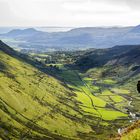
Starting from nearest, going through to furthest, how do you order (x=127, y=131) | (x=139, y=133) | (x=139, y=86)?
1. (x=139, y=133)
2. (x=127, y=131)
3. (x=139, y=86)

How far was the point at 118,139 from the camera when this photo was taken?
38812 mm

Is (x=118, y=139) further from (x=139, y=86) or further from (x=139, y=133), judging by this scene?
(x=139, y=86)

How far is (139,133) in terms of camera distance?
36531mm

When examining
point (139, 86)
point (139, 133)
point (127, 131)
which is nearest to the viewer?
point (139, 133)

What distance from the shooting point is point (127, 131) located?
4022cm

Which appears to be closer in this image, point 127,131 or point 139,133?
point 139,133

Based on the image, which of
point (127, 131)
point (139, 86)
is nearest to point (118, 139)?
point (127, 131)

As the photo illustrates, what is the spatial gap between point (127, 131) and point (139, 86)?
15262mm

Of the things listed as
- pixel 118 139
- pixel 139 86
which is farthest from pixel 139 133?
pixel 139 86

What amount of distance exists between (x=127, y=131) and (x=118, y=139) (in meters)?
2.05

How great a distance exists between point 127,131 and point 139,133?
3782 millimetres

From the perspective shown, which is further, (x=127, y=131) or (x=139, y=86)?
(x=139, y=86)

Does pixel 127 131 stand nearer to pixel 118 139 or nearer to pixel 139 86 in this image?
pixel 118 139

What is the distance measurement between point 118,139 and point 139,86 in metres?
17.2
